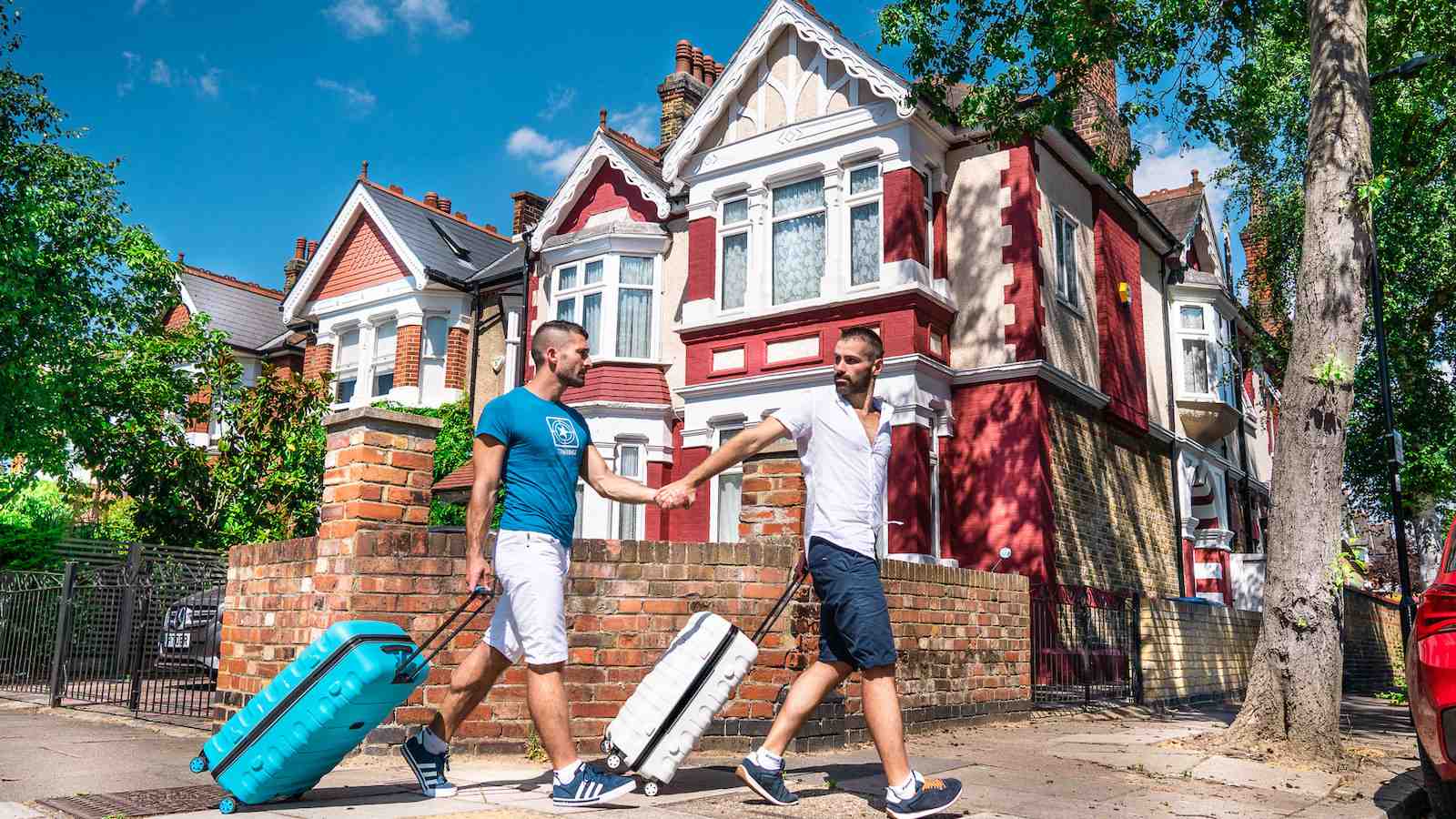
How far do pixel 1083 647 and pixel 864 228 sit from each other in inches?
288

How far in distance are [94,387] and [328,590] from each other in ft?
57.4

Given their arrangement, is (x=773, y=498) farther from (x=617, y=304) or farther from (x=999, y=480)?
(x=617, y=304)

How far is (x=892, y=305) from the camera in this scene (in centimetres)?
1555

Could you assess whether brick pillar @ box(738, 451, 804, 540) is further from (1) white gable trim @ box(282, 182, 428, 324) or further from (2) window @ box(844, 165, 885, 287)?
(1) white gable trim @ box(282, 182, 428, 324)

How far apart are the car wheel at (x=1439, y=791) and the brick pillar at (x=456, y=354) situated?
20.4 meters

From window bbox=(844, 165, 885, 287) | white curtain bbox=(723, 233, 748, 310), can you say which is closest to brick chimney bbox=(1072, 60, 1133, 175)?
window bbox=(844, 165, 885, 287)

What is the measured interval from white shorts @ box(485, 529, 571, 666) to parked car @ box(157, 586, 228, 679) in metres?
6.25

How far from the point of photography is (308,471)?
17.5 meters

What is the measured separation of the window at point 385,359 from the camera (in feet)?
78.5

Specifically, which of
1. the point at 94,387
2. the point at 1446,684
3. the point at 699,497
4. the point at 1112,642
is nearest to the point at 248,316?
the point at 94,387

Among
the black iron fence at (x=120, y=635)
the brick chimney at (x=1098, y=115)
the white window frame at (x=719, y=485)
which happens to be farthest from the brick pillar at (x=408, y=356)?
the brick chimney at (x=1098, y=115)

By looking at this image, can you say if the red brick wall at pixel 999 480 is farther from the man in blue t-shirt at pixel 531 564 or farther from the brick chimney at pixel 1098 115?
the man in blue t-shirt at pixel 531 564

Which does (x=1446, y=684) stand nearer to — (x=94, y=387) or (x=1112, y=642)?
(x=1112, y=642)

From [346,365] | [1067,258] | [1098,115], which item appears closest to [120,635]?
[1067,258]
